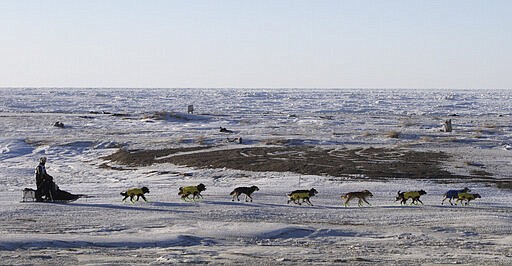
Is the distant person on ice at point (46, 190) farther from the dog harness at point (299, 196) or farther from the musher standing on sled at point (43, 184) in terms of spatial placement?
the dog harness at point (299, 196)

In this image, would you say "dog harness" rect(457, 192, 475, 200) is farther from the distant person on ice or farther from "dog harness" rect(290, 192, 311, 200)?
the distant person on ice

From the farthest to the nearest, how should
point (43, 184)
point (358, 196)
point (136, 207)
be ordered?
1. point (43, 184)
2. point (358, 196)
3. point (136, 207)

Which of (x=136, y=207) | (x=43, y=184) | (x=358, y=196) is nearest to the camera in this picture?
(x=136, y=207)

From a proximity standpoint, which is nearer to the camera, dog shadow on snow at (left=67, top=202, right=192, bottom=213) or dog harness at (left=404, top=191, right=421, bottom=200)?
dog shadow on snow at (left=67, top=202, right=192, bottom=213)

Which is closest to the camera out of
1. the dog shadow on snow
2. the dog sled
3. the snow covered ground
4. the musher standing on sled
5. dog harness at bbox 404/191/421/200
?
the snow covered ground

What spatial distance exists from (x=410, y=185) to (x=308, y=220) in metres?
7.59

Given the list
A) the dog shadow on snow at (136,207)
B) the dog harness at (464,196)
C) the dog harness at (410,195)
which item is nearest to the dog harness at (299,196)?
the dog harness at (410,195)

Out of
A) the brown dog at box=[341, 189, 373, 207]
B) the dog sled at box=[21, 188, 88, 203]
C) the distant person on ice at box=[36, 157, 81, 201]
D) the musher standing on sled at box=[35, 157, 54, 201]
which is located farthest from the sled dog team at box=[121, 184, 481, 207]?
the musher standing on sled at box=[35, 157, 54, 201]

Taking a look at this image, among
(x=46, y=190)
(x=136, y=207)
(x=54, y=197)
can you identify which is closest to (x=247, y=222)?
(x=136, y=207)

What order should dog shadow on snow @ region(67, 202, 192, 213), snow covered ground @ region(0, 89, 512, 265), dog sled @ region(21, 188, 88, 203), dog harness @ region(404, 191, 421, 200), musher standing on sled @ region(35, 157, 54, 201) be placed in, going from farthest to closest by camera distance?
dog sled @ region(21, 188, 88, 203)
musher standing on sled @ region(35, 157, 54, 201)
dog harness @ region(404, 191, 421, 200)
dog shadow on snow @ region(67, 202, 192, 213)
snow covered ground @ region(0, 89, 512, 265)

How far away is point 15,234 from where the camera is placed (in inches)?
587

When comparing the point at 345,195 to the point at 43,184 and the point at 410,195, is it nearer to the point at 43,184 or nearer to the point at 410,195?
the point at 410,195

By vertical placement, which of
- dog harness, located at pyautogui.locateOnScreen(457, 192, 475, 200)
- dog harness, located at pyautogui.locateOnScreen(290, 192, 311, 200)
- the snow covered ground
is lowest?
the snow covered ground

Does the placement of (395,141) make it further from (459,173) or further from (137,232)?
(137,232)
